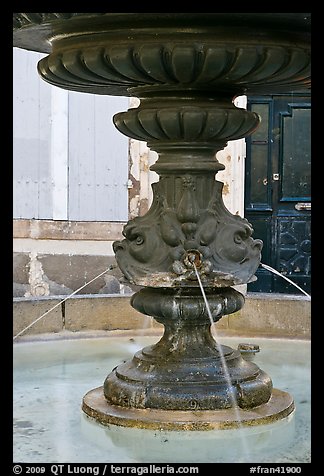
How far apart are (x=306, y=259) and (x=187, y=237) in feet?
13.2

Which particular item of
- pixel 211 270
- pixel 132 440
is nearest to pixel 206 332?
pixel 211 270

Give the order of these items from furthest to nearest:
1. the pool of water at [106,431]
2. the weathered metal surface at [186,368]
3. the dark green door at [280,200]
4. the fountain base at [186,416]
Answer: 1. the dark green door at [280,200]
2. the weathered metal surface at [186,368]
3. the fountain base at [186,416]
4. the pool of water at [106,431]

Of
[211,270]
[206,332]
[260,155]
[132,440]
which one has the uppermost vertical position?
[260,155]

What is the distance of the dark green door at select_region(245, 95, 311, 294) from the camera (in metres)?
7.42

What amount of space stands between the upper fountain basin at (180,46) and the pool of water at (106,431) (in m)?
1.15

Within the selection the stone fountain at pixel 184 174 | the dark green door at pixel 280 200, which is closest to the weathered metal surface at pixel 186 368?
the stone fountain at pixel 184 174

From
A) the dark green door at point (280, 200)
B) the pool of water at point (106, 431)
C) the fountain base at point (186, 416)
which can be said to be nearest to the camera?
the pool of water at point (106, 431)

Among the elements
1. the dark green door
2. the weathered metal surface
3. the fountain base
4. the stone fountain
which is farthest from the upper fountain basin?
the dark green door

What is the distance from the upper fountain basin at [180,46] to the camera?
310cm

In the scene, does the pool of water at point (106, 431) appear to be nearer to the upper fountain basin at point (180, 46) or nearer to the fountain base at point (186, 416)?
the fountain base at point (186, 416)

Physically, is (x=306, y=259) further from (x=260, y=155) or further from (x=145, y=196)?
(x=145, y=196)

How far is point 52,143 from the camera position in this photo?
24.4ft

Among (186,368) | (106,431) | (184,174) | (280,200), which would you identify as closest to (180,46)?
(184,174)

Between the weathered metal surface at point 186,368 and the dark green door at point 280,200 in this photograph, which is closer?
the weathered metal surface at point 186,368
